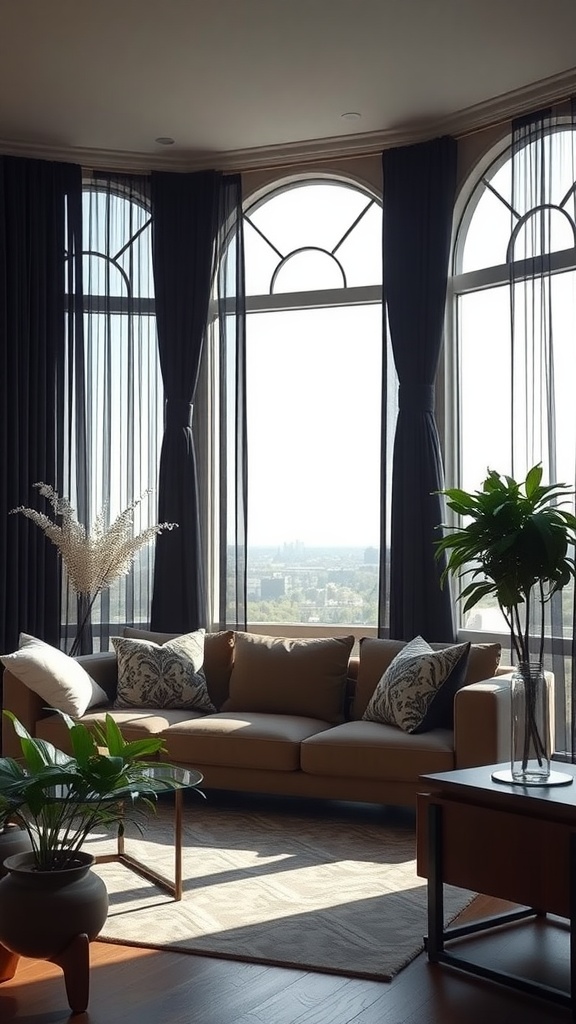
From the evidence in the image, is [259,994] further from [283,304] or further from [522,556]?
[283,304]

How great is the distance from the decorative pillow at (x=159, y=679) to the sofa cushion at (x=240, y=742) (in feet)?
1.29

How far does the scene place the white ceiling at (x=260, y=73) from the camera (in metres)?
5.01

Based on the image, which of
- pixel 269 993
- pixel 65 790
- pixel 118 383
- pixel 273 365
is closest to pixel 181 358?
pixel 118 383

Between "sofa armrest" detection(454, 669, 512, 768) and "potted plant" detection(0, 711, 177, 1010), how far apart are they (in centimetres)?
180

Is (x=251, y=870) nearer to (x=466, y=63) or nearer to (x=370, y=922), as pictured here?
(x=370, y=922)

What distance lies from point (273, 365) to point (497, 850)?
418 centimetres

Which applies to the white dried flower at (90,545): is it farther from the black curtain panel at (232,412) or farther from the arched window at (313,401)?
the arched window at (313,401)

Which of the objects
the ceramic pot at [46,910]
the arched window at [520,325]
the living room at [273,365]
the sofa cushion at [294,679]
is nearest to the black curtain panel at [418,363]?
the living room at [273,365]

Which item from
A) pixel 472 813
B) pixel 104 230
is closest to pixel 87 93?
pixel 104 230

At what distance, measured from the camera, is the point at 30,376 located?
22.1 ft

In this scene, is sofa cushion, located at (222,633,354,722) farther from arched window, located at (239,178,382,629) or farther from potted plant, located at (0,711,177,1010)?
potted plant, located at (0,711,177,1010)

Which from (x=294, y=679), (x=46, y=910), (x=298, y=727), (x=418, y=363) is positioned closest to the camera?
(x=46, y=910)

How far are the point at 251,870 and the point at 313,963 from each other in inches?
40.0

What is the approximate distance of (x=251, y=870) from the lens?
4.41 meters
